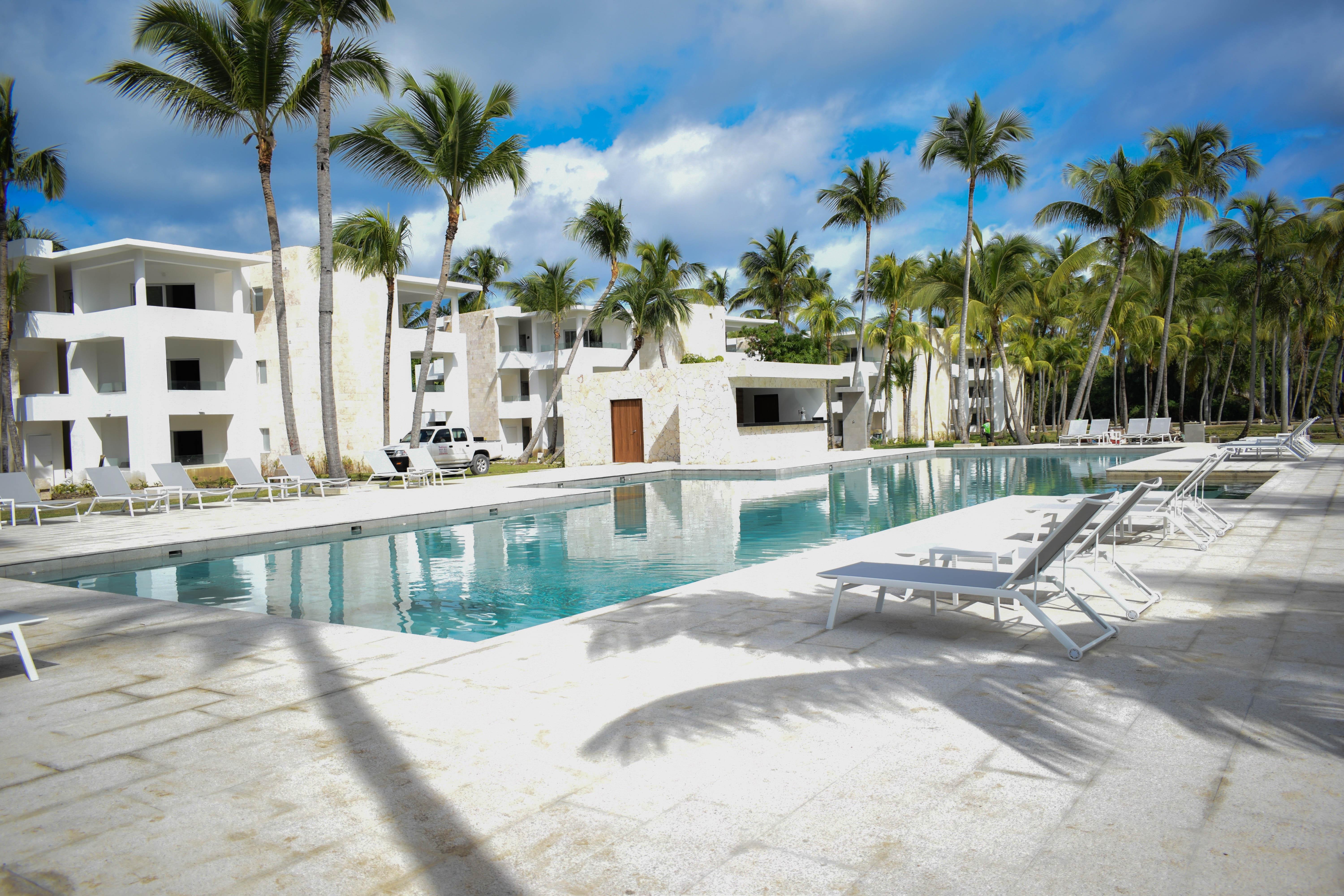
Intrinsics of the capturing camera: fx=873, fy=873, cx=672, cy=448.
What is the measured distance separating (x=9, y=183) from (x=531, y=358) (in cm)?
1874

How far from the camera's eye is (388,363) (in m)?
28.8

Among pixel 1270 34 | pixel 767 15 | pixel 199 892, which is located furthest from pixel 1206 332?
pixel 199 892

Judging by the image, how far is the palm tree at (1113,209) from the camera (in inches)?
1106

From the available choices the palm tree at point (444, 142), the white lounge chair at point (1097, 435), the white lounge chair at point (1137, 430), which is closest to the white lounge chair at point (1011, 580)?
the palm tree at point (444, 142)

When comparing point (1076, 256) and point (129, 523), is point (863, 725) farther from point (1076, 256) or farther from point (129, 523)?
point (1076, 256)

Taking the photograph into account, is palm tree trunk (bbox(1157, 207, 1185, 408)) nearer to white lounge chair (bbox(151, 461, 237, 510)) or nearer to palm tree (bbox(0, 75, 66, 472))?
white lounge chair (bbox(151, 461, 237, 510))

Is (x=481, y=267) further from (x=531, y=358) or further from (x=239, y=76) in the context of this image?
(x=239, y=76)

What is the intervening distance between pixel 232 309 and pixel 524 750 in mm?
30041

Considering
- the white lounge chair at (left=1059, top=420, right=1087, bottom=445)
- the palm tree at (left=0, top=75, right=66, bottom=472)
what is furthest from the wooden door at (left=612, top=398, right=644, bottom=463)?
the palm tree at (left=0, top=75, right=66, bottom=472)

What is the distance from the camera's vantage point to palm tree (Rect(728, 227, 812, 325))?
1695 inches

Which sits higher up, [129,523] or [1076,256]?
[1076,256]

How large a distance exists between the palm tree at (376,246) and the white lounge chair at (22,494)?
1362cm

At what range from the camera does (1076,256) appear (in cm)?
3098

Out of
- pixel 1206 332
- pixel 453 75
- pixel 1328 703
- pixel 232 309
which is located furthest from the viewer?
pixel 1206 332
